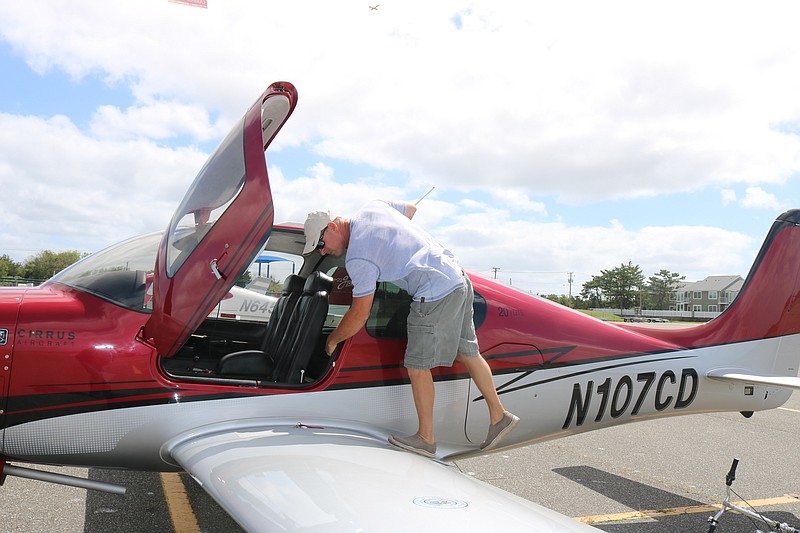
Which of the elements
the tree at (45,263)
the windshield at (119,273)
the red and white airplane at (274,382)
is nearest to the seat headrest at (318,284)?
the red and white airplane at (274,382)

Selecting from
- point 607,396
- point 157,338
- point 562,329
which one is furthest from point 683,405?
point 157,338

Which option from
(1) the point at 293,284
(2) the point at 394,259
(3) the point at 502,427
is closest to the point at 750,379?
(3) the point at 502,427

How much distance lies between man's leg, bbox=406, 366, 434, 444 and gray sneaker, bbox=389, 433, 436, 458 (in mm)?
25

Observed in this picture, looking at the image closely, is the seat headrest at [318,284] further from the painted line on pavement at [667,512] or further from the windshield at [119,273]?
the painted line on pavement at [667,512]

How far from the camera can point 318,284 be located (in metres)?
3.88

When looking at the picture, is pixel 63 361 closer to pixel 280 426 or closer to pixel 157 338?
pixel 157 338

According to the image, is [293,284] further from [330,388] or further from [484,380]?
[484,380]

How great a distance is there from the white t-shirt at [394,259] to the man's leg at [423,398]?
43cm

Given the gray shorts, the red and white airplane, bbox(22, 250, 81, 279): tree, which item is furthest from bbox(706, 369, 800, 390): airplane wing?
bbox(22, 250, 81, 279): tree

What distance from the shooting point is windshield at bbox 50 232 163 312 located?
11.1 ft

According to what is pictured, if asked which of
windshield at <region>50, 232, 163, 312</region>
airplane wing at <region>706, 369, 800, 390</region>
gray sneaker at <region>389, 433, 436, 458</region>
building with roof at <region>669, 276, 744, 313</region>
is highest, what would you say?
building with roof at <region>669, 276, 744, 313</region>

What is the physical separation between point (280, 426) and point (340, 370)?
0.45 meters

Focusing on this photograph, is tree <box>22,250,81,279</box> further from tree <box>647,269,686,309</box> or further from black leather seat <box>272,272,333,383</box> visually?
tree <box>647,269,686,309</box>

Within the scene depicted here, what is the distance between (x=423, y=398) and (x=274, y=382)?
84cm
